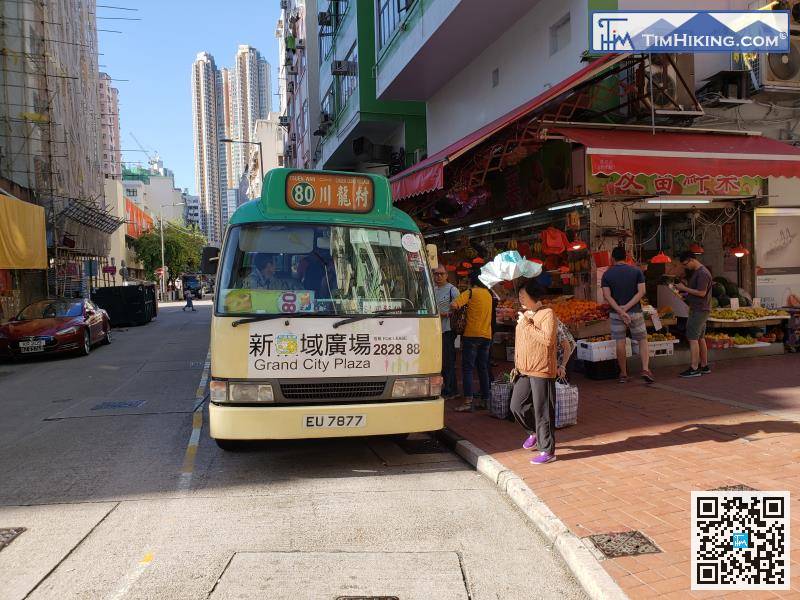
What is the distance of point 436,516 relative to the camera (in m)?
4.55

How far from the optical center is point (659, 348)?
10078 millimetres

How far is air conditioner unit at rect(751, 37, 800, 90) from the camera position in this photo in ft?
35.8

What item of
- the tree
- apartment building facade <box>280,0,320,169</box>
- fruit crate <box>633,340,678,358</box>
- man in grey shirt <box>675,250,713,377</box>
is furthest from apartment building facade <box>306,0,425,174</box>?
the tree

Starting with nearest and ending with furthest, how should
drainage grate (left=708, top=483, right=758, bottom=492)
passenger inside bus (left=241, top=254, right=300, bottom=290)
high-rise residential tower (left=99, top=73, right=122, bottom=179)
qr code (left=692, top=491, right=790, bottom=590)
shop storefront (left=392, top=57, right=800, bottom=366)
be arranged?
qr code (left=692, top=491, right=790, bottom=590) → drainage grate (left=708, top=483, right=758, bottom=492) → passenger inside bus (left=241, top=254, right=300, bottom=290) → shop storefront (left=392, top=57, right=800, bottom=366) → high-rise residential tower (left=99, top=73, right=122, bottom=179)

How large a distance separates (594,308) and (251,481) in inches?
258

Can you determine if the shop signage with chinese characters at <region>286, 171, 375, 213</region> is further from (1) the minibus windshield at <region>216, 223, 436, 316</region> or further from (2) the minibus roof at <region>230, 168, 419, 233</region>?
(1) the minibus windshield at <region>216, 223, 436, 316</region>

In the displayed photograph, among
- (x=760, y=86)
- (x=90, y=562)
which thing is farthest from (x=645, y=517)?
(x=760, y=86)

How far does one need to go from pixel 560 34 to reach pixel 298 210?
7961 millimetres

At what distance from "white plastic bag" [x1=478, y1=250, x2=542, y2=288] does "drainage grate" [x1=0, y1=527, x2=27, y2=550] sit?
14.7 feet

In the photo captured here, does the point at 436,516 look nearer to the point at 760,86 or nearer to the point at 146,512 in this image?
the point at 146,512

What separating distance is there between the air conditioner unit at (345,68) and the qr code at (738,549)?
20.6 m

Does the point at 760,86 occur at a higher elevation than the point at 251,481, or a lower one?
higher

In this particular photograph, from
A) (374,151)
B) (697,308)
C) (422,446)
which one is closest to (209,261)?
(422,446)

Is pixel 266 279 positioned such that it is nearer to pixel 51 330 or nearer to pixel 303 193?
pixel 303 193
